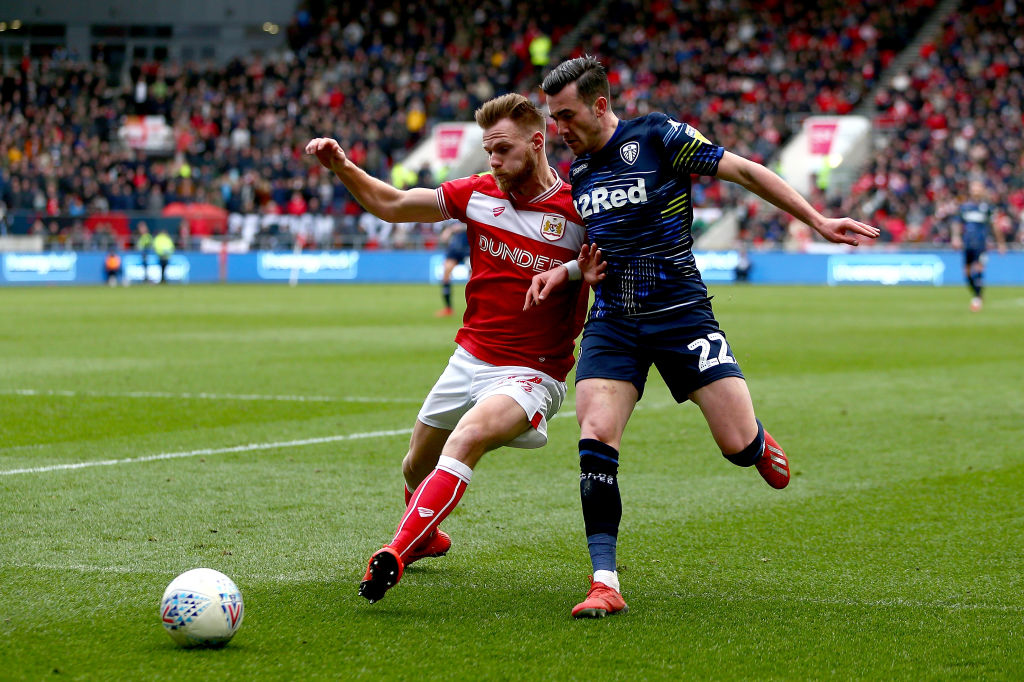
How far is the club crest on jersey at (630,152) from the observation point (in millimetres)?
5078

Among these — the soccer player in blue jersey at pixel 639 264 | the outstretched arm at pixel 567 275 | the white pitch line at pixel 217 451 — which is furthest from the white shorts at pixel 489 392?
the white pitch line at pixel 217 451

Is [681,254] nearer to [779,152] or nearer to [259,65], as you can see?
[779,152]

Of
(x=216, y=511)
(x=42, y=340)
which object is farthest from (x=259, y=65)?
(x=216, y=511)

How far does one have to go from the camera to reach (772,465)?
538 cm

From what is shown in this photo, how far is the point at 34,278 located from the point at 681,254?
35118 mm

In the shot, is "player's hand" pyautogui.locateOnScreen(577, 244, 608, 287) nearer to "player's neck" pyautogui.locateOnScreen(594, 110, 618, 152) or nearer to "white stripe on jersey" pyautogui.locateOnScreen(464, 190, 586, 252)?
"white stripe on jersey" pyautogui.locateOnScreen(464, 190, 586, 252)

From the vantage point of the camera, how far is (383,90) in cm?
4794

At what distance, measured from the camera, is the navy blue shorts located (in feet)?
16.7

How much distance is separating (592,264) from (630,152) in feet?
1.48

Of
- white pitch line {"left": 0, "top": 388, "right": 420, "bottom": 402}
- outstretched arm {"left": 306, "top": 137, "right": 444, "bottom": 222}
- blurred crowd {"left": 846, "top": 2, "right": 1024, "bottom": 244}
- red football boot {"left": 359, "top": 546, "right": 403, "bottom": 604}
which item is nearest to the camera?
red football boot {"left": 359, "top": 546, "right": 403, "bottom": 604}

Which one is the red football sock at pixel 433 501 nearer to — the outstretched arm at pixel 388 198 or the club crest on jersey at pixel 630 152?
the outstretched arm at pixel 388 198

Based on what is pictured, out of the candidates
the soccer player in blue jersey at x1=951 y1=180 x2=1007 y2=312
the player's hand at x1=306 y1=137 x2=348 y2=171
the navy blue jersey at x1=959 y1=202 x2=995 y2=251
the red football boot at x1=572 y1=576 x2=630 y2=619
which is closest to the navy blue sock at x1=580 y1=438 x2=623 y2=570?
the red football boot at x1=572 y1=576 x2=630 y2=619

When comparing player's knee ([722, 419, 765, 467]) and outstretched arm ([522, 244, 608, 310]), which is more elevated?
outstretched arm ([522, 244, 608, 310])

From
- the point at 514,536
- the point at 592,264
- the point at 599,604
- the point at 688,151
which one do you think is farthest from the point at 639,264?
the point at 514,536
